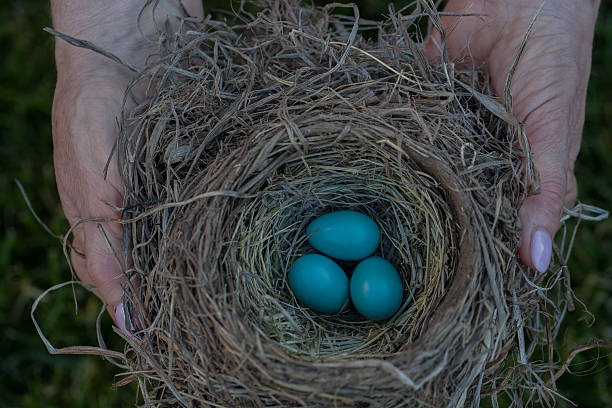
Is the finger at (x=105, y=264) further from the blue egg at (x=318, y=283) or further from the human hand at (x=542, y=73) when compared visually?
the human hand at (x=542, y=73)

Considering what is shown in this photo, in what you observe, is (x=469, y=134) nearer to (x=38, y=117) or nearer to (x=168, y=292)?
(x=168, y=292)

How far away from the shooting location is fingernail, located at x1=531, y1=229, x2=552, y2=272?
150 cm

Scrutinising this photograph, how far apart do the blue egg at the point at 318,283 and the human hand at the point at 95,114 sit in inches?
21.6

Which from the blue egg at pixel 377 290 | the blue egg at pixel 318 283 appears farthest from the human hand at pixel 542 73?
the blue egg at pixel 318 283

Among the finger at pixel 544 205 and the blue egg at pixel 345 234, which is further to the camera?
the blue egg at pixel 345 234

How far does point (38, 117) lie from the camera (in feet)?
9.91

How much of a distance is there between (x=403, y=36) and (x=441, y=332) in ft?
2.72

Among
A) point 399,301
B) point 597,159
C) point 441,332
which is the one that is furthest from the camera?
point 597,159

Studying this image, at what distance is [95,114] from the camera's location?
167 centimetres

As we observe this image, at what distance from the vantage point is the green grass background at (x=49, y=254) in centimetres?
246

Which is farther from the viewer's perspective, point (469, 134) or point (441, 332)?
point (469, 134)

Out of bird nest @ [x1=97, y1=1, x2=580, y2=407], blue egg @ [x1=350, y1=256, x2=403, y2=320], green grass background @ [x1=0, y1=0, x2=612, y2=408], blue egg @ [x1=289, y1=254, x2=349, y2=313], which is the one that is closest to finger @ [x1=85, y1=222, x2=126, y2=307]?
bird nest @ [x1=97, y1=1, x2=580, y2=407]

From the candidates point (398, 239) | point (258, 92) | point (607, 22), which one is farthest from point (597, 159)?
point (258, 92)

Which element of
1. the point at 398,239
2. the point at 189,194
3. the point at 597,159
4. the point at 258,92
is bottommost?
the point at 597,159
